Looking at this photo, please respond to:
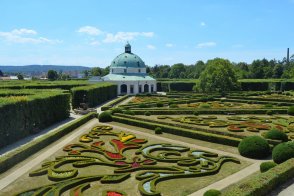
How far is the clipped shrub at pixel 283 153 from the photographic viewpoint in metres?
18.8

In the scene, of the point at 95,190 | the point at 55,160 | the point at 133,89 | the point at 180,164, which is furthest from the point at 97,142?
the point at 133,89

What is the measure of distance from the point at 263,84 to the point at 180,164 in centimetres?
7255

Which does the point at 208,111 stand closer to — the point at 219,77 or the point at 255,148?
the point at 255,148

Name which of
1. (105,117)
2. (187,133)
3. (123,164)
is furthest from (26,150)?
(105,117)

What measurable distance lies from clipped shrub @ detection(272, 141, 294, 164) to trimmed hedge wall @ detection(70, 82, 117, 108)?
34.1 metres

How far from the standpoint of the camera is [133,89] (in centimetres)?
8838

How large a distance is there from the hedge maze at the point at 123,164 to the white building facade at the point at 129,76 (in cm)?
6114

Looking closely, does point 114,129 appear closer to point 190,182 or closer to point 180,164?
point 180,164

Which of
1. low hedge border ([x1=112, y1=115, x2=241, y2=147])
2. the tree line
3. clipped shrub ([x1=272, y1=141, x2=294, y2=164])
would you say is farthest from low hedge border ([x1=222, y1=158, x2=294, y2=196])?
the tree line

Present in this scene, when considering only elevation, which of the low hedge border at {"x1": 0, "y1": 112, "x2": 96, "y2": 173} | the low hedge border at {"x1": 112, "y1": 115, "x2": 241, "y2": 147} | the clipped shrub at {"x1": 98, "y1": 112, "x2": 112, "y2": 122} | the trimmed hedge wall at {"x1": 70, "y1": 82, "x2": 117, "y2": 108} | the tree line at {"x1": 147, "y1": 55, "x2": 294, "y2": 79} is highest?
the tree line at {"x1": 147, "y1": 55, "x2": 294, "y2": 79}

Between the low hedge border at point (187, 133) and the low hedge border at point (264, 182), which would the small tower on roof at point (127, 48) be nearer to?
the low hedge border at point (187, 133)

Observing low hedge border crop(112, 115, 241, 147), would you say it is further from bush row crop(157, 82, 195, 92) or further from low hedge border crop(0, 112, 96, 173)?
bush row crop(157, 82, 195, 92)

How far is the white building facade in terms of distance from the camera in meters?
87.8

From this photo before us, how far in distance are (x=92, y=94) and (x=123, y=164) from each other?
34697mm
